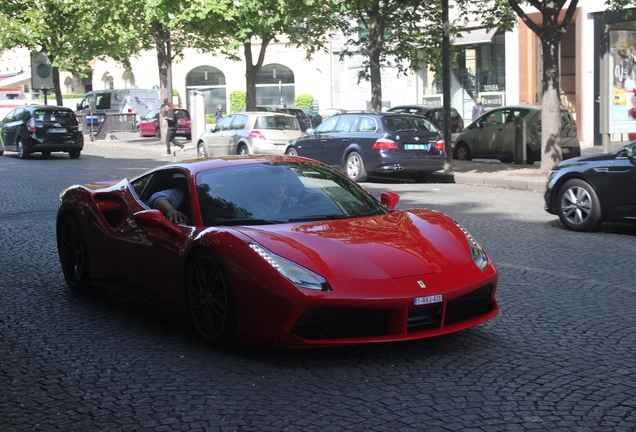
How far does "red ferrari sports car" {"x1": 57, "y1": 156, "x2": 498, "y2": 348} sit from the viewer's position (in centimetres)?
506

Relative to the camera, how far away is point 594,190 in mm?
10781

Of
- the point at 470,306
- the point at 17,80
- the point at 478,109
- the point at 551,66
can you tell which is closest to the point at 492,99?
the point at 478,109

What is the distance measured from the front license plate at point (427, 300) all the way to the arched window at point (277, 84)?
173ft

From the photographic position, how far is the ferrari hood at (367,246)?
517cm

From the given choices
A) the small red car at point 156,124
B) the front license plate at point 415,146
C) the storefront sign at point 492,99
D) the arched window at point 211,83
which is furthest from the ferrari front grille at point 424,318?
the arched window at point 211,83

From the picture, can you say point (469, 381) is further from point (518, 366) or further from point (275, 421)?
point (275, 421)

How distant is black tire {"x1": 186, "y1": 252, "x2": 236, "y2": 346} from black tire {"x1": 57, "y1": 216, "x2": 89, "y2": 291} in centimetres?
192

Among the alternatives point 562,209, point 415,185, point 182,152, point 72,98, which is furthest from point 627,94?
point 72,98

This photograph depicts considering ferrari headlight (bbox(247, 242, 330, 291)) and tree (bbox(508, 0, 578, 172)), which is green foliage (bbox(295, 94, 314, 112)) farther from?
ferrari headlight (bbox(247, 242, 330, 291))

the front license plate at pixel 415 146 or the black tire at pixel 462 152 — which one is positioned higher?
the front license plate at pixel 415 146

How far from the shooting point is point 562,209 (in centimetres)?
1113

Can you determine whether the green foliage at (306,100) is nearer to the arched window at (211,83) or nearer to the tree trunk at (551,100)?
the arched window at (211,83)

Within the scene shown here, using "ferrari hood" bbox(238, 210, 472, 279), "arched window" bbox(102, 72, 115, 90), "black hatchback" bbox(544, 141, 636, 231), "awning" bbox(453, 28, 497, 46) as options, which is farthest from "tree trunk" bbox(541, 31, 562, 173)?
"arched window" bbox(102, 72, 115, 90)

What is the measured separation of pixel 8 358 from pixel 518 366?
313cm
